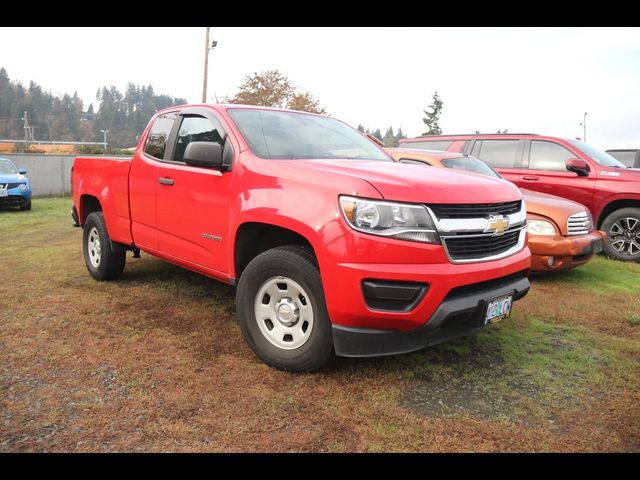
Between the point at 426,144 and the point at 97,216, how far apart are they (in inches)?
230

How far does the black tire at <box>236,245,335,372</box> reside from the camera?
2.97 metres

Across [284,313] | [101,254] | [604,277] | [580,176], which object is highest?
[580,176]

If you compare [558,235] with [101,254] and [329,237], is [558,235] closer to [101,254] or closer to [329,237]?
[329,237]

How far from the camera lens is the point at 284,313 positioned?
10.5 ft

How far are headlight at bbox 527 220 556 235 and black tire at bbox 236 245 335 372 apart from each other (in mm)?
3623

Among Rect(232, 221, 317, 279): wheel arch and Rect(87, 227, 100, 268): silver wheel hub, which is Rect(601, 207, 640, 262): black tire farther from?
Rect(87, 227, 100, 268): silver wheel hub

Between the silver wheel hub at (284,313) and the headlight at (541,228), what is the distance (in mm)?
3710

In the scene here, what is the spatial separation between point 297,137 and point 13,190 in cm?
1159

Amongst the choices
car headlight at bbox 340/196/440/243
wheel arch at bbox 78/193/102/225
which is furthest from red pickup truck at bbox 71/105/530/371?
wheel arch at bbox 78/193/102/225

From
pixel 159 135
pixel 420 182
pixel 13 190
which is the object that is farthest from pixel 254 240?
pixel 13 190

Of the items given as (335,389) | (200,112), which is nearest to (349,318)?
(335,389)

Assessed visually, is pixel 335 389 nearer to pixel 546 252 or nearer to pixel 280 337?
pixel 280 337

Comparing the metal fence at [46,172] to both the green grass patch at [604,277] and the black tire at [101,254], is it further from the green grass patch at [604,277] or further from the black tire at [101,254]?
the green grass patch at [604,277]

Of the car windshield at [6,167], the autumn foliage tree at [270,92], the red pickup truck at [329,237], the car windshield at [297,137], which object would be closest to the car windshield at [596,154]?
the car windshield at [297,137]
